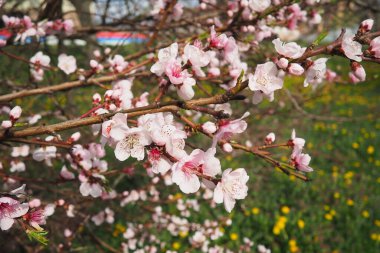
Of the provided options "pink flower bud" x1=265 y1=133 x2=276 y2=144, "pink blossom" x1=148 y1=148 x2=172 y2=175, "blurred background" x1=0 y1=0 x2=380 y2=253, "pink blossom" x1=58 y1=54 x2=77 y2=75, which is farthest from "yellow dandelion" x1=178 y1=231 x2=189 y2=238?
"pink blossom" x1=148 y1=148 x2=172 y2=175

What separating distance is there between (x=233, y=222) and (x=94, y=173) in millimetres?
2578

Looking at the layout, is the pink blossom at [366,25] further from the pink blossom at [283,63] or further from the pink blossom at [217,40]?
the pink blossom at [217,40]

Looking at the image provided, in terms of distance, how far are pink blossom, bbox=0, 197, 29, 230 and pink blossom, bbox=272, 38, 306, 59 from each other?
1.02 m

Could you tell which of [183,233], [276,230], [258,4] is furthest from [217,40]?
[276,230]

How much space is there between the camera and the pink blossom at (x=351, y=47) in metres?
1.10

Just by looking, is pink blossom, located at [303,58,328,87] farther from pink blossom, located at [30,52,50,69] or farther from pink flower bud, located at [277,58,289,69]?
pink blossom, located at [30,52,50,69]

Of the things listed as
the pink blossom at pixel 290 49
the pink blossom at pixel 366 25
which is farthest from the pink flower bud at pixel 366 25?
the pink blossom at pixel 290 49

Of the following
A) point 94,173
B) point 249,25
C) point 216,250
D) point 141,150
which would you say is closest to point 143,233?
point 216,250

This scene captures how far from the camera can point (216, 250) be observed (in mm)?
2949

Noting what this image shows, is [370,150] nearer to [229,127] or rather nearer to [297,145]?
[297,145]

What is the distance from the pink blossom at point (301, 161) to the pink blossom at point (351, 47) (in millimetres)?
406

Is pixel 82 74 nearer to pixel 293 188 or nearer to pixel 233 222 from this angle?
pixel 233 222

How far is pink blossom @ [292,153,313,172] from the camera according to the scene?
133 centimetres

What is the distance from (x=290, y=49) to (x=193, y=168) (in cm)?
51
